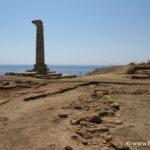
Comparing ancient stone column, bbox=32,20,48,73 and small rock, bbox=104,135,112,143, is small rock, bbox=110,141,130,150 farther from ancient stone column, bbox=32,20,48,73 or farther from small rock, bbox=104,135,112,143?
ancient stone column, bbox=32,20,48,73

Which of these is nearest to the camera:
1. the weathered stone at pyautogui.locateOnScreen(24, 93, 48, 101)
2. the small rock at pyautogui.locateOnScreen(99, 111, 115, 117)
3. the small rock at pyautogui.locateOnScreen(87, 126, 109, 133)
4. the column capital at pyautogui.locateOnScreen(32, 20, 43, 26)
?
the small rock at pyautogui.locateOnScreen(87, 126, 109, 133)

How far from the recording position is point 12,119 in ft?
30.1

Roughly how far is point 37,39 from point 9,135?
1710cm

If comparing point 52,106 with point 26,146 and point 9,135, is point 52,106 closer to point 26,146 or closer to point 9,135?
point 9,135

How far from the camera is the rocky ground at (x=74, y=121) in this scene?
6.87 meters

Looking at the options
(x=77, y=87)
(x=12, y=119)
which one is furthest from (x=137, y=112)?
(x=77, y=87)

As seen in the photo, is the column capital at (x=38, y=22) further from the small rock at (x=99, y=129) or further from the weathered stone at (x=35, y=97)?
the small rock at (x=99, y=129)

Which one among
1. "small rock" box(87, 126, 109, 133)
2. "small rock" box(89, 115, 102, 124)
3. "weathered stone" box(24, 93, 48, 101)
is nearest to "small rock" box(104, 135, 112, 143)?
"small rock" box(87, 126, 109, 133)

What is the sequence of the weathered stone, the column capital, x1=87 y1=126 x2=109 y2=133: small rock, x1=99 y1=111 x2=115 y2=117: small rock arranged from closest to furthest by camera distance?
x1=87 y1=126 x2=109 y2=133: small rock → x1=99 y1=111 x2=115 y2=117: small rock → the weathered stone → the column capital

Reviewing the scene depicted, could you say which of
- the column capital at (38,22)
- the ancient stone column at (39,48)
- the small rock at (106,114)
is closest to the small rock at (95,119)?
the small rock at (106,114)

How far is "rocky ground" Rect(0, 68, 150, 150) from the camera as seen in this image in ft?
22.5

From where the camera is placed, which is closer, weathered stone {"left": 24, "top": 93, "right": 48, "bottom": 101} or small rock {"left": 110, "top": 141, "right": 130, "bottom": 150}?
small rock {"left": 110, "top": 141, "right": 130, "bottom": 150}

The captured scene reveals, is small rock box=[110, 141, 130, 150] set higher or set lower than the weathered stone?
lower

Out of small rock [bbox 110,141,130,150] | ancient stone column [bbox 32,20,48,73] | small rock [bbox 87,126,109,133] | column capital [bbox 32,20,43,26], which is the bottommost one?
small rock [bbox 110,141,130,150]
